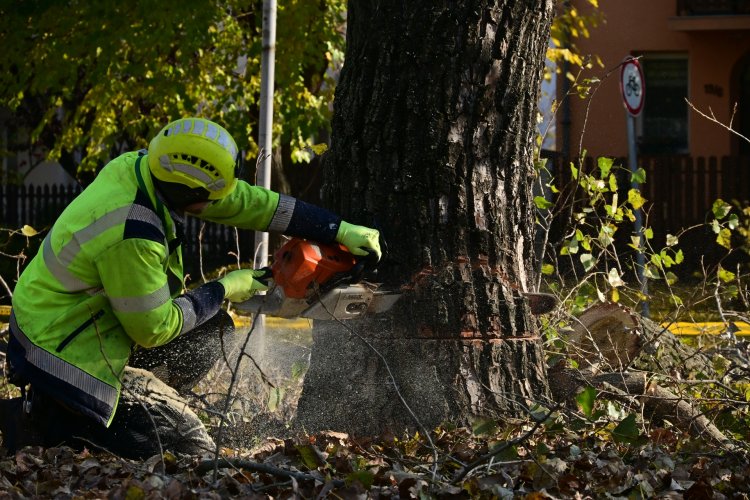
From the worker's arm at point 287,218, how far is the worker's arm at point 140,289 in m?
0.47

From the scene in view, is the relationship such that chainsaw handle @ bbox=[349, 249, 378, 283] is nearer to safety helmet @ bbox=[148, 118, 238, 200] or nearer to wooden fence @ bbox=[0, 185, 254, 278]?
safety helmet @ bbox=[148, 118, 238, 200]

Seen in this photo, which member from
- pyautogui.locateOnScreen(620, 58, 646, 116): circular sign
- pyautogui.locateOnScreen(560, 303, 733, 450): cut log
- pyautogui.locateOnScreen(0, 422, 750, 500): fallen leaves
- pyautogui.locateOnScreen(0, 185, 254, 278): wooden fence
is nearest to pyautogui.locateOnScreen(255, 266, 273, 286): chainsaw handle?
pyautogui.locateOnScreen(0, 422, 750, 500): fallen leaves

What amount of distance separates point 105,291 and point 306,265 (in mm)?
779

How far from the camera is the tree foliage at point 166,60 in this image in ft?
39.7

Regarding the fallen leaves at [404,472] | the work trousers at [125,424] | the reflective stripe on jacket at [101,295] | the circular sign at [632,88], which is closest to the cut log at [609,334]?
the fallen leaves at [404,472]

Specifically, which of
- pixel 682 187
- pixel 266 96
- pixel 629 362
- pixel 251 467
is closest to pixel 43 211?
pixel 682 187

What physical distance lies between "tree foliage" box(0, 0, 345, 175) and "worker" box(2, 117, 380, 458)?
742 centimetres

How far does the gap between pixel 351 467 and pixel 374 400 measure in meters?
0.79

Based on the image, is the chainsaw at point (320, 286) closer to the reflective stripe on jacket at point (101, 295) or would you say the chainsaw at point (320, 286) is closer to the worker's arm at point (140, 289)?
the reflective stripe on jacket at point (101, 295)

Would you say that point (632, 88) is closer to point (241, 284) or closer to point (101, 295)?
point (241, 284)

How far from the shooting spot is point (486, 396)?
4.51 m

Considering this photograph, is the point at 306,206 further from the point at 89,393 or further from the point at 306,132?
the point at 306,132

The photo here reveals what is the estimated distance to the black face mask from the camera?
420cm

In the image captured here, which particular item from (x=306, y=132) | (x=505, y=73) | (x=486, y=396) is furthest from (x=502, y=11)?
(x=306, y=132)
